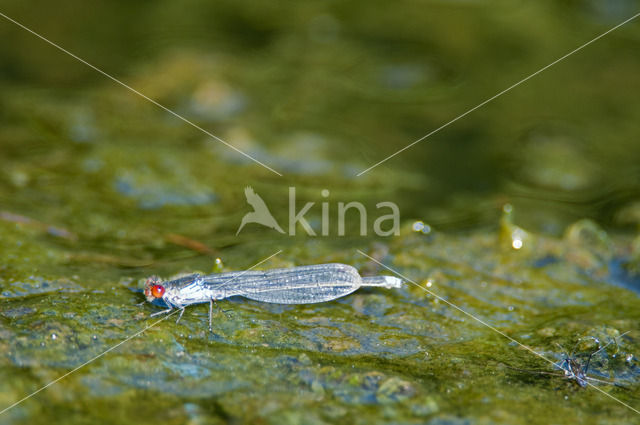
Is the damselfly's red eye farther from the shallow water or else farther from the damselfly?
the shallow water

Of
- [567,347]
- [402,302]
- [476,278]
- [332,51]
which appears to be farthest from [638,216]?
[332,51]

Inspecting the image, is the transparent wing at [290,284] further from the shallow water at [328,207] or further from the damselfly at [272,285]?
the shallow water at [328,207]

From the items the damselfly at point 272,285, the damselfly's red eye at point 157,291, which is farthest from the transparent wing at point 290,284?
the damselfly's red eye at point 157,291

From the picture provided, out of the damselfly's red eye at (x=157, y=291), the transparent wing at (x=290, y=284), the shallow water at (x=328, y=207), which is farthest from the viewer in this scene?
the transparent wing at (x=290, y=284)

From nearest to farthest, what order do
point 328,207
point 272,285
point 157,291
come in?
point 157,291 < point 272,285 < point 328,207

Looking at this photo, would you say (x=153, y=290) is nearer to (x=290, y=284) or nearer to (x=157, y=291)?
(x=157, y=291)

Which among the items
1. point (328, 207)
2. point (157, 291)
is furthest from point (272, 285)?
point (328, 207)

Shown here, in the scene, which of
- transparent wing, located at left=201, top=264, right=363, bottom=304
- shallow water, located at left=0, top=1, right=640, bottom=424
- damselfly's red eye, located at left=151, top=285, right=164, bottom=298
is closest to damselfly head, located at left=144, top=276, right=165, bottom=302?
damselfly's red eye, located at left=151, top=285, right=164, bottom=298
